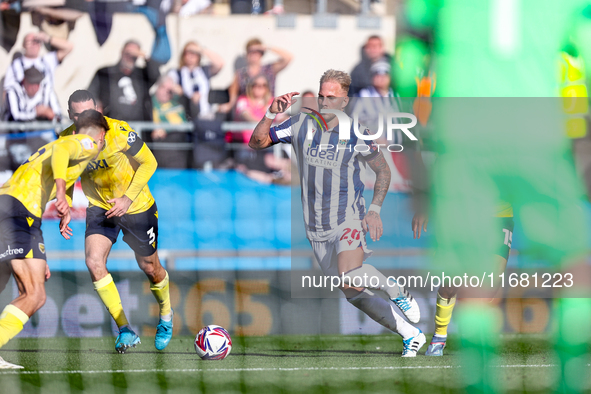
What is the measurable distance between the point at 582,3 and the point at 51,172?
9.51 feet

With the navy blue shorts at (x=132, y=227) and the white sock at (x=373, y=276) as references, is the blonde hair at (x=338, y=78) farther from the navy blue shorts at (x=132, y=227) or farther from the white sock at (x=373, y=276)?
the navy blue shorts at (x=132, y=227)

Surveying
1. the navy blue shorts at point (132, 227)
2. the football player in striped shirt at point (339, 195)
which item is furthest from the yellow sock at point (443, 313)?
the navy blue shorts at point (132, 227)

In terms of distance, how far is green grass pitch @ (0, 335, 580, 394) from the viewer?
339cm

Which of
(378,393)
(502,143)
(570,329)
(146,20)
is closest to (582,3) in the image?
(502,143)

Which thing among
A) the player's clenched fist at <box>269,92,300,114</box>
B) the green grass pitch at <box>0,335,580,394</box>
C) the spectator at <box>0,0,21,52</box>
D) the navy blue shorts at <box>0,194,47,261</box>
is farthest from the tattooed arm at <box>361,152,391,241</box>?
the spectator at <box>0,0,21,52</box>

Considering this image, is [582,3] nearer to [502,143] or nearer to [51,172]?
[502,143]

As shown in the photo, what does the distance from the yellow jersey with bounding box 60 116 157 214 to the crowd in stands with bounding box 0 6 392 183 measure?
0.38 feet

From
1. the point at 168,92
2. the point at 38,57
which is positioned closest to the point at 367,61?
the point at 168,92

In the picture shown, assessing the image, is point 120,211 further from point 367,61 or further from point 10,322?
point 367,61

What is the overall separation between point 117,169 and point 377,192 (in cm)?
154

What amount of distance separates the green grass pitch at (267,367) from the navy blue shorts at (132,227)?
0.58 metres

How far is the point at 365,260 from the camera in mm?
3512

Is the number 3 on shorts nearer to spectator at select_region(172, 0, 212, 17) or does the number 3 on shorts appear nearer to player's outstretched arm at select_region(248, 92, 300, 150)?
player's outstretched arm at select_region(248, 92, 300, 150)

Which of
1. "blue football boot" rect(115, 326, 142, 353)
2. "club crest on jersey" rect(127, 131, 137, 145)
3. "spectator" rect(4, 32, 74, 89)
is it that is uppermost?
"spectator" rect(4, 32, 74, 89)
